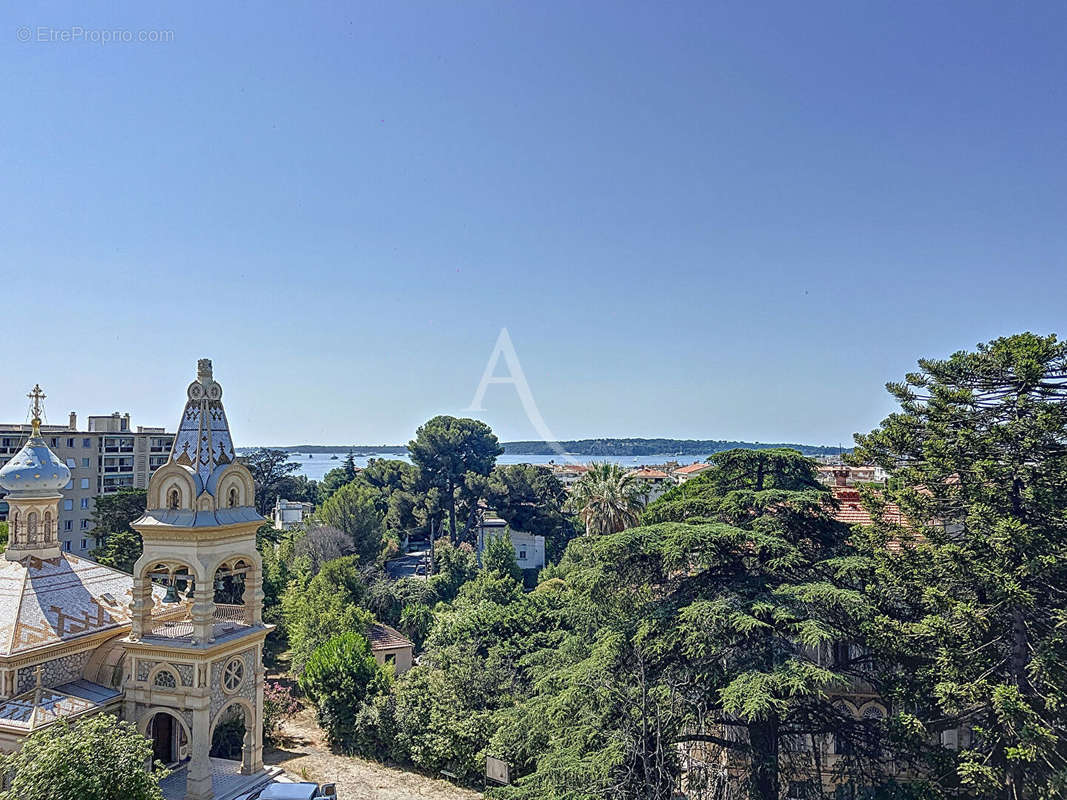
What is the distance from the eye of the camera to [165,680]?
1499 centimetres

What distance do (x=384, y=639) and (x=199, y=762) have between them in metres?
17.1

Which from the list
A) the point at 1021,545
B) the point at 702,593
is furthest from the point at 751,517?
the point at 1021,545

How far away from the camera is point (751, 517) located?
1758 centimetres

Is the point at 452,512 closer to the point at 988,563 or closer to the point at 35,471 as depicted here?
the point at 35,471

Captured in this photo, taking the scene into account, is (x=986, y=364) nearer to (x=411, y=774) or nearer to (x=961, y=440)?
(x=961, y=440)

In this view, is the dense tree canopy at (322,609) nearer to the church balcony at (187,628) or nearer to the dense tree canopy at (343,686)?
the dense tree canopy at (343,686)

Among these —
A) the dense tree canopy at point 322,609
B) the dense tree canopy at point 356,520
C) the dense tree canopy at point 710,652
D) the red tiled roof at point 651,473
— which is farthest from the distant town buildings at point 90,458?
the red tiled roof at point 651,473

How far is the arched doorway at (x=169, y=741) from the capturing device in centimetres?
1700

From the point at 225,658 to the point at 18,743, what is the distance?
12.7ft

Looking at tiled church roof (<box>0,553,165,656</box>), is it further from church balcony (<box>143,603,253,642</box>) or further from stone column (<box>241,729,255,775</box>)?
stone column (<box>241,729,255,775</box>)

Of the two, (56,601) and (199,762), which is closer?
(199,762)

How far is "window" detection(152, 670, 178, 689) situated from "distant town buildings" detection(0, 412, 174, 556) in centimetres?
3529

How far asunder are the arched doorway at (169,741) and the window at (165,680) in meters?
2.78

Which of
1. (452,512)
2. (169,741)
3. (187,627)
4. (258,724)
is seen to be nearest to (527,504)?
(452,512)
